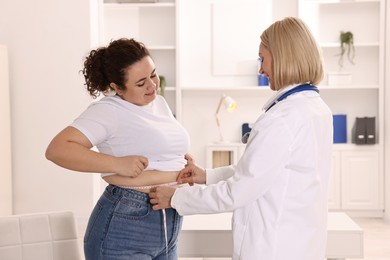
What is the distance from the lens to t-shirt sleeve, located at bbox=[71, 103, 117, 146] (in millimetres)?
2043

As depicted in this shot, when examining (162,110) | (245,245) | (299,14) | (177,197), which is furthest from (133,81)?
(299,14)

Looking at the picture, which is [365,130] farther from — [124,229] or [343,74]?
[124,229]

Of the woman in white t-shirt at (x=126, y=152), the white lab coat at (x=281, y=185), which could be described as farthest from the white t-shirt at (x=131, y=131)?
the white lab coat at (x=281, y=185)

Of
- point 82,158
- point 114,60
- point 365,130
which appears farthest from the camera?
point 365,130

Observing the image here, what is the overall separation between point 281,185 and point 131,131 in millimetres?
477

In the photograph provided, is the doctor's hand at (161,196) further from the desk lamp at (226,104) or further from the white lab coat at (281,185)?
the desk lamp at (226,104)

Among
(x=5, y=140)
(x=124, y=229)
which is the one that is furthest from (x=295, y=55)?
(x=5, y=140)

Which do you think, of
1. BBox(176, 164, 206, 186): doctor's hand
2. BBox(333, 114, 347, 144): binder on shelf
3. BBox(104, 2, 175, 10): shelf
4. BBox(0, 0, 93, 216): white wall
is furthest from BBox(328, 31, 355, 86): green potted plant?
BBox(176, 164, 206, 186): doctor's hand

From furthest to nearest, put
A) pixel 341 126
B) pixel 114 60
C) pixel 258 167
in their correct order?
pixel 341 126
pixel 114 60
pixel 258 167

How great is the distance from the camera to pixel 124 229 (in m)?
2.06

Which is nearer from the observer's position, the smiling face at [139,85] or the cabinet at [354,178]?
the smiling face at [139,85]

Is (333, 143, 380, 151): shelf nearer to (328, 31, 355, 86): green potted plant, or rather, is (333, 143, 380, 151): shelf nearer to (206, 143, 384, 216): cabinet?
(206, 143, 384, 216): cabinet

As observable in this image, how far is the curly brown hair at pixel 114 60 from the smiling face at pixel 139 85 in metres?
0.01

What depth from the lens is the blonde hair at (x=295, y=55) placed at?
1.99m
